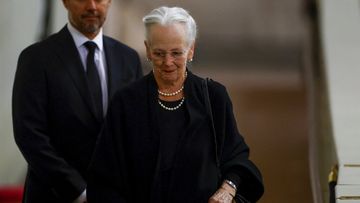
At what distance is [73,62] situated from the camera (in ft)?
7.82

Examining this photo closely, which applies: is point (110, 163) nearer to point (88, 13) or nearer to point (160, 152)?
point (160, 152)

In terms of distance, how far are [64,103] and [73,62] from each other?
147 millimetres

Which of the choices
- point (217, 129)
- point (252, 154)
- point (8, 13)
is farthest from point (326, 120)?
point (217, 129)

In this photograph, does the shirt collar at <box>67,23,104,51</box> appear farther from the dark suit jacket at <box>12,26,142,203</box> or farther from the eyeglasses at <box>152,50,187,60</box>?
the eyeglasses at <box>152,50,187,60</box>

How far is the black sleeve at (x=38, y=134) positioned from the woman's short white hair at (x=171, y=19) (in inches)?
20.3

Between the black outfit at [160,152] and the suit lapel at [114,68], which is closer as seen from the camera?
the black outfit at [160,152]

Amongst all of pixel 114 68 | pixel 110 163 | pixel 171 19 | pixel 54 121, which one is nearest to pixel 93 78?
pixel 114 68

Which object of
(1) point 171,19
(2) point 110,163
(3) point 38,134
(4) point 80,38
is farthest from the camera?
(4) point 80,38

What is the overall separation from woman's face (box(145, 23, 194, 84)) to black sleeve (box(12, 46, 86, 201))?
0.49 metres

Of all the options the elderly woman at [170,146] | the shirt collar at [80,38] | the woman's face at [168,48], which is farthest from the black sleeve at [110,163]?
the shirt collar at [80,38]

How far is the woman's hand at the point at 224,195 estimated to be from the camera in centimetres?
198

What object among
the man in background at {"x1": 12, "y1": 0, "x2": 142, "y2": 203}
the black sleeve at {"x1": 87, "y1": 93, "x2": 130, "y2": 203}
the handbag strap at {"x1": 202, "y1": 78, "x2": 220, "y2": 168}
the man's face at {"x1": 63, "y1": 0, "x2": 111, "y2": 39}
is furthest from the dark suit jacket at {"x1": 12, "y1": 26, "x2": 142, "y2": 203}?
the handbag strap at {"x1": 202, "y1": 78, "x2": 220, "y2": 168}

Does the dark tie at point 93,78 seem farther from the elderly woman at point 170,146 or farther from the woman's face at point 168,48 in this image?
the woman's face at point 168,48

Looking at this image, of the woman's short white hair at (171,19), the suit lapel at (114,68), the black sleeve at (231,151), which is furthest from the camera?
the suit lapel at (114,68)
